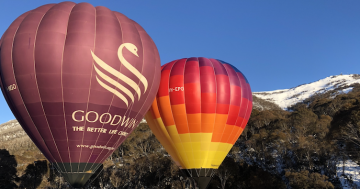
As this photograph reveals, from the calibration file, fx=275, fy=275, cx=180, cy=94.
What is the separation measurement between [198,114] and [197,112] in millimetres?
150

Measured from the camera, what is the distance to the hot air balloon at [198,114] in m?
18.5

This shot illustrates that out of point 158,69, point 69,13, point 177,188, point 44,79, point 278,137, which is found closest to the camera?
point 44,79

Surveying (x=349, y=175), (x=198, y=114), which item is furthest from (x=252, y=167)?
(x=198, y=114)

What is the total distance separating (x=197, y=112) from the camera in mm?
18469

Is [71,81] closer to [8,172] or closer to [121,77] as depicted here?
[121,77]

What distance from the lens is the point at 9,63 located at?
12883mm

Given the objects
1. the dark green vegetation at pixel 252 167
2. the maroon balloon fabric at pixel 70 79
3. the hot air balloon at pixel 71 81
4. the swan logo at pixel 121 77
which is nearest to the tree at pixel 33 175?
the dark green vegetation at pixel 252 167

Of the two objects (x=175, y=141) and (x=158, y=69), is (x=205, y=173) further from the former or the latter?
(x=158, y=69)

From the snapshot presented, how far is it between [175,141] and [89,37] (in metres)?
9.36

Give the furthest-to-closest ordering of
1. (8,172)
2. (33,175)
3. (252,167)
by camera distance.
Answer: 1. (33,175)
2. (8,172)
3. (252,167)

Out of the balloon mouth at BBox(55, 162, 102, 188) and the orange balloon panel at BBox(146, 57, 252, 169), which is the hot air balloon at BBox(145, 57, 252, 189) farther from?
the balloon mouth at BBox(55, 162, 102, 188)

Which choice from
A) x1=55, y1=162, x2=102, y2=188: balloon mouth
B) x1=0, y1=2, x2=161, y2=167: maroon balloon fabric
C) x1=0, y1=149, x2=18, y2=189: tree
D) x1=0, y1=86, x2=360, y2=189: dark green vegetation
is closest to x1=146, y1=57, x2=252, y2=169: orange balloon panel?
x1=0, y1=2, x2=161, y2=167: maroon balloon fabric

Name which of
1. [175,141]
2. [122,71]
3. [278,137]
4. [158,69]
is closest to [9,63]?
[122,71]

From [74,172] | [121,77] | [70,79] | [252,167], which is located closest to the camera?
[70,79]
